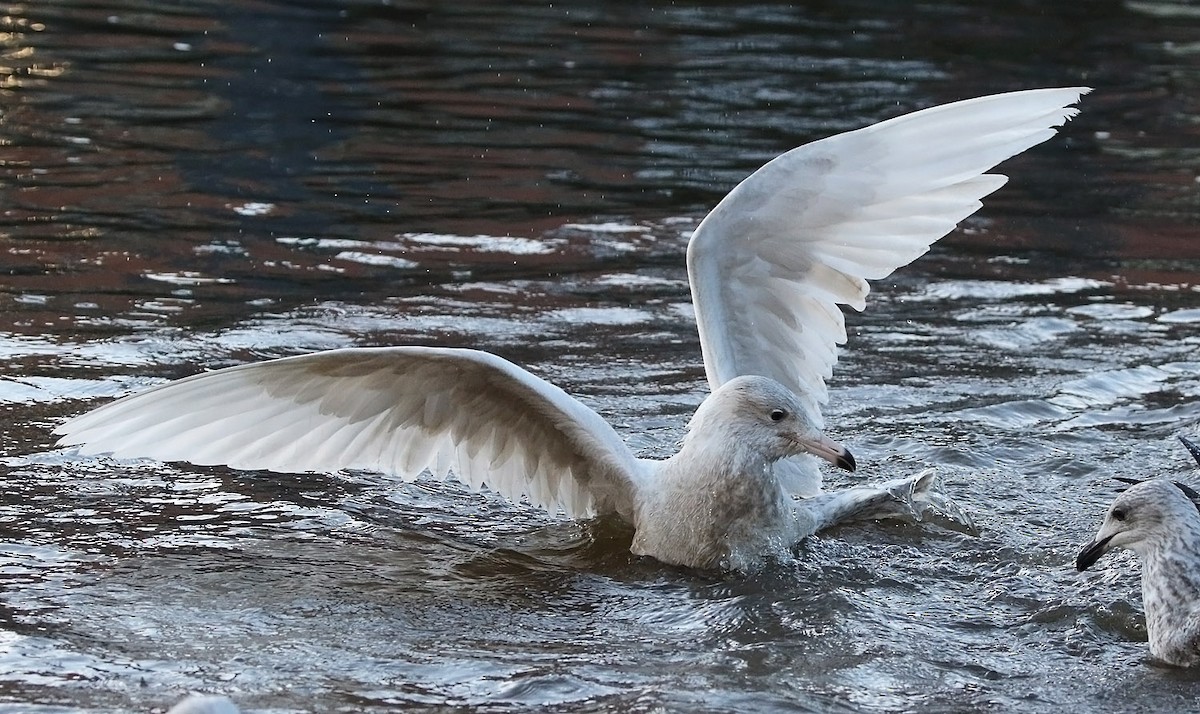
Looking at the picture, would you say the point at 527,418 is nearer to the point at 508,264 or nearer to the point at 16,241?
the point at 508,264

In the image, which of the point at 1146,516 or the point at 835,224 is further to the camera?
the point at 835,224

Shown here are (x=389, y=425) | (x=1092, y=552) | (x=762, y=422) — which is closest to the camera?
(x=1092, y=552)

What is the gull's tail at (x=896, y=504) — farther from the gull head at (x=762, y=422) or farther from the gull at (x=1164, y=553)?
the gull at (x=1164, y=553)

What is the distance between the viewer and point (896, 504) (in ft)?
23.6

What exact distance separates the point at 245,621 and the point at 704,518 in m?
1.67

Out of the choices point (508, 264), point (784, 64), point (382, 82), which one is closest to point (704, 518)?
point (508, 264)

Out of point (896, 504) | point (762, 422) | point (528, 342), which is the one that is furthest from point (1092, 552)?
point (528, 342)

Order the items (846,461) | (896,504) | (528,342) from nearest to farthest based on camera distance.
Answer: (846,461) < (896,504) < (528,342)

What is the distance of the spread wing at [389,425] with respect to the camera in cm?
667

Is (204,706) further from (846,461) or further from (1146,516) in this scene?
(1146,516)

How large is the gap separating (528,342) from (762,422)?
9.69 feet

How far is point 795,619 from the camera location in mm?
6363

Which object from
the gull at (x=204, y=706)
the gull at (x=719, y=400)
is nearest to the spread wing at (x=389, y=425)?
the gull at (x=719, y=400)

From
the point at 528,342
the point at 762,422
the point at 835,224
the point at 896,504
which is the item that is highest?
the point at 835,224
